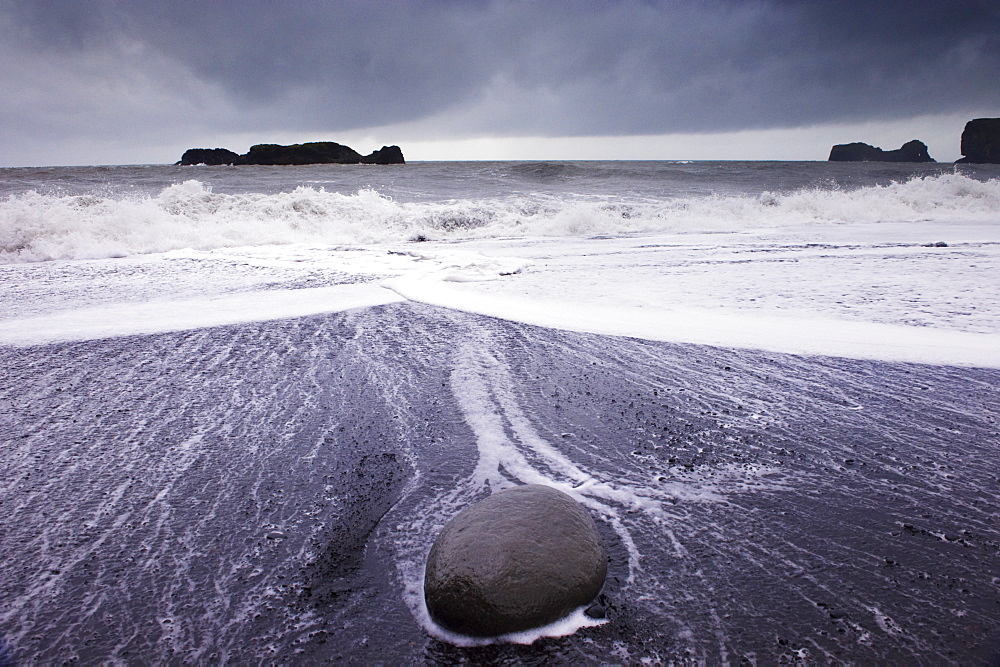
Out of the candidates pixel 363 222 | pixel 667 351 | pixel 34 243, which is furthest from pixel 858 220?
pixel 34 243

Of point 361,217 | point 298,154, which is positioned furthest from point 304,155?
point 361,217

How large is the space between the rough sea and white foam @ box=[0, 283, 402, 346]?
4 centimetres

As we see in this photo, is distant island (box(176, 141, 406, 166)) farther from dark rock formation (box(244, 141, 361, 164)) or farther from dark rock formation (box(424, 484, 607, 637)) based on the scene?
dark rock formation (box(424, 484, 607, 637))

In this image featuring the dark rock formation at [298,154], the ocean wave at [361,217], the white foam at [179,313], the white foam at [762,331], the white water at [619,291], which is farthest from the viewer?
the dark rock formation at [298,154]

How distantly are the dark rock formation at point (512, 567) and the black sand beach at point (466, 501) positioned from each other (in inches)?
2.5

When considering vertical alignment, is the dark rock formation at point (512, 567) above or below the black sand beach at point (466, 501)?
above

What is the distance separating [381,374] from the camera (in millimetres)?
3016

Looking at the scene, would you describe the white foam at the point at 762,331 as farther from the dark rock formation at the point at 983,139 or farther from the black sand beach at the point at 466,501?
the dark rock formation at the point at 983,139

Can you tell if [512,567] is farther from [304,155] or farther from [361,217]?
[304,155]

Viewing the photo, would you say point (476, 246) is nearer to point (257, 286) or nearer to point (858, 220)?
point (257, 286)

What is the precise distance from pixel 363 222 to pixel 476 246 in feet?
12.9

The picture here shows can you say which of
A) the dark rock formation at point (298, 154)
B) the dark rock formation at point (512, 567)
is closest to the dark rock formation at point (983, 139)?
the dark rock formation at point (298, 154)

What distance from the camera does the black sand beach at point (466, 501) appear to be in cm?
129

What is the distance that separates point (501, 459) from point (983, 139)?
243ft
